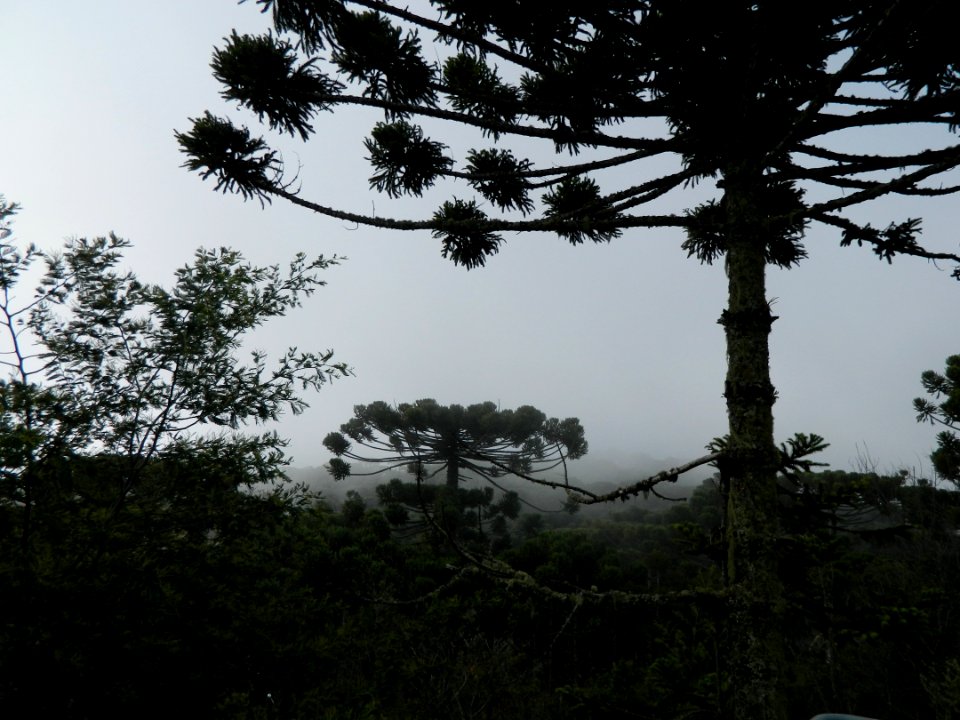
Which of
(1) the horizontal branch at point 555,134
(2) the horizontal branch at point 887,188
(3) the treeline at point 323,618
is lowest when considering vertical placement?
(3) the treeline at point 323,618

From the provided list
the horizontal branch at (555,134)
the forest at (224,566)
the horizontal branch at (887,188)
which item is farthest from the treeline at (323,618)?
the horizontal branch at (555,134)

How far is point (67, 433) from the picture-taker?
15.0 ft

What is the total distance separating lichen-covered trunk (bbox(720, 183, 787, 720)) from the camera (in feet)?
7.63

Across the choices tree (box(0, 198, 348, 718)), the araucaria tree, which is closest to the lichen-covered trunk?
the araucaria tree

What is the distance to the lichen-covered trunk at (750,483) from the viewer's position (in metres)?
2.32

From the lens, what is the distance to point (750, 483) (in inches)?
99.8

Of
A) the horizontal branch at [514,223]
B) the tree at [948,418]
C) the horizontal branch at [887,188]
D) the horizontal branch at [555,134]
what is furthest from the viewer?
the tree at [948,418]

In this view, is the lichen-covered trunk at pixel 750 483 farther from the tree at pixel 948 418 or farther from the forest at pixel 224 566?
the tree at pixel 948 418

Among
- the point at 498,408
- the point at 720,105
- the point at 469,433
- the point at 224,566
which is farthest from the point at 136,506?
the point at 469,433

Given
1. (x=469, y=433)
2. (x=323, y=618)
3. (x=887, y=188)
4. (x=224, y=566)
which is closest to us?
(x=887, y=188)

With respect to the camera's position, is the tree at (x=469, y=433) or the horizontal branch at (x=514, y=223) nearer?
the horizontal branch at (x=514, y=223)

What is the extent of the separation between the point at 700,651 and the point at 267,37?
986 cm

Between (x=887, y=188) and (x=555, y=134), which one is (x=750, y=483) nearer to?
(x=887, y=188)

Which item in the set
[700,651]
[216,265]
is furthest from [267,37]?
[700,651]
